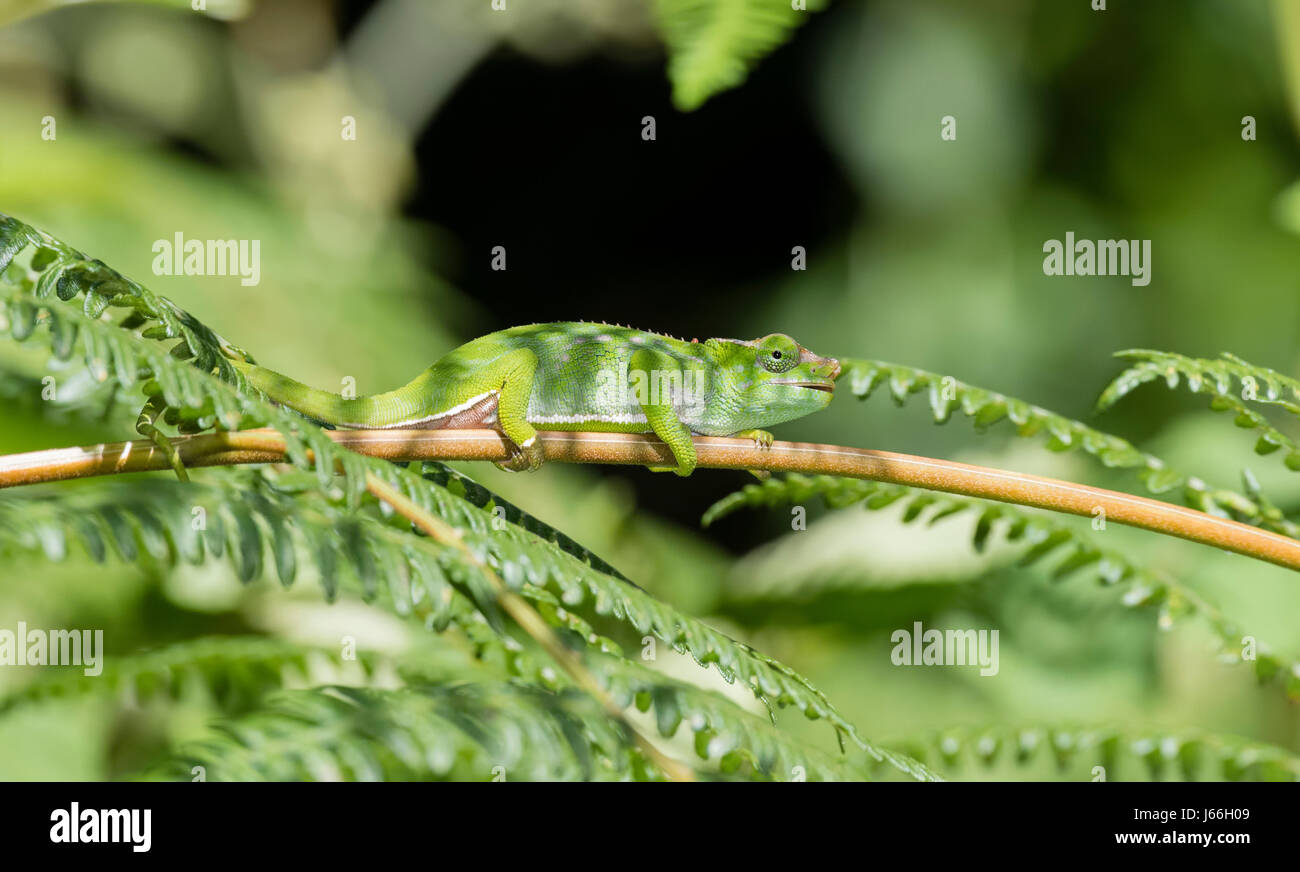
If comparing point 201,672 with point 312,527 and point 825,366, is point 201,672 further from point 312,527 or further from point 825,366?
point 825,366

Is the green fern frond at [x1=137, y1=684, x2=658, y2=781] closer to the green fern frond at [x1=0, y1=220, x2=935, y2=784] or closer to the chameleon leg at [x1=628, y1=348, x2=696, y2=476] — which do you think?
the green fern frond at [x1=0, y1=220, x2=935, y2=784]

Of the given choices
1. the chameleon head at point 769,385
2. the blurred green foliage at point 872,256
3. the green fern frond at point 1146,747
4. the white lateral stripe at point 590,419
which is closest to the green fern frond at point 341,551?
the green fern frond at point 1146,747

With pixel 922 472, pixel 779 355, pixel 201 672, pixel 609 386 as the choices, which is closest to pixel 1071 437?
pixel 922 472

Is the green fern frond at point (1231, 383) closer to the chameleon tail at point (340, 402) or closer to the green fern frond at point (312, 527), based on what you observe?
the green fern frond at point (312, 527)

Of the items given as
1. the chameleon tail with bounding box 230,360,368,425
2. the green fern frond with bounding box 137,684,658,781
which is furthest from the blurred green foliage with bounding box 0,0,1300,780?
the green fern frond with bounding box 137,684,658,781

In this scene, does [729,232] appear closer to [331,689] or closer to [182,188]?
→ [182,188]

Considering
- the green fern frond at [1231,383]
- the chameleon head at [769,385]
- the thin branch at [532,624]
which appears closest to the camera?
the thin branch at [532,624]
